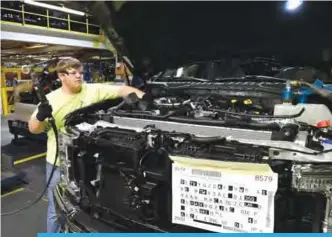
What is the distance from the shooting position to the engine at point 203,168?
115 centimetres

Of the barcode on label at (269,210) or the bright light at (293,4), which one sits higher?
the bright light at (293,4)

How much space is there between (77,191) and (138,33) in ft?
4.29

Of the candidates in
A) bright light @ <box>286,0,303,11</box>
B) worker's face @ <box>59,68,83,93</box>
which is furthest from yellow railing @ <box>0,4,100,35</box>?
bright light @ <box>286,0,303,11</box>

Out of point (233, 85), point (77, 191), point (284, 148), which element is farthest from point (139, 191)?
point (233, 85)

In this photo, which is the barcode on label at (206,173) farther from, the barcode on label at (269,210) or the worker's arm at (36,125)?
the worker's arm at (36,125)

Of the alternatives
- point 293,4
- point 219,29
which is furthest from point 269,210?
point 219,29

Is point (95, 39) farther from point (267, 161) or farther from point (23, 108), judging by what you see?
point (267, 161)

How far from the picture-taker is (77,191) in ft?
5.90

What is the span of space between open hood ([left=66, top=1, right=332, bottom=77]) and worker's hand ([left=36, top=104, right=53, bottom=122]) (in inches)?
26.4

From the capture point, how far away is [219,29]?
2.28m

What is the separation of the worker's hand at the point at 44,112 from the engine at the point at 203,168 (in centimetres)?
16

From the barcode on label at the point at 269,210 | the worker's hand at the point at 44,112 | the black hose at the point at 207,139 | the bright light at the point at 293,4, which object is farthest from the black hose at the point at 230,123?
the bright light at the point at 293,4

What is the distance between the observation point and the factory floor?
2607 mm

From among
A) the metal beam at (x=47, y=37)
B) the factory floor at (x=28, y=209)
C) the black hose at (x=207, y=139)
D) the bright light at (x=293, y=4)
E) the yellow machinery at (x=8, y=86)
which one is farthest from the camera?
the yellow machinery at (x=8, y=86)
